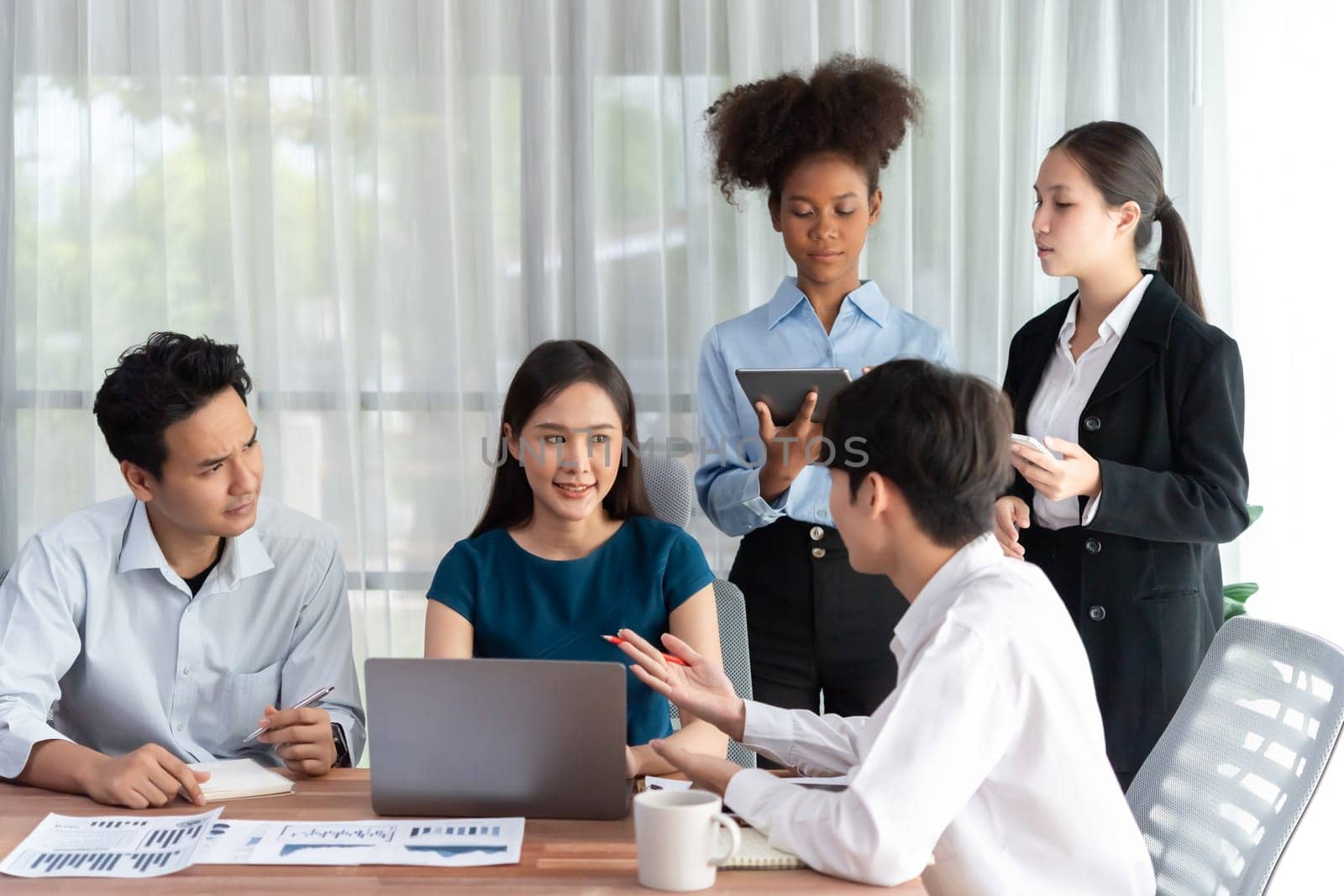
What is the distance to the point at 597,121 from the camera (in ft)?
10.2

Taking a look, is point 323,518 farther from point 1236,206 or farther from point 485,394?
point 1236,206

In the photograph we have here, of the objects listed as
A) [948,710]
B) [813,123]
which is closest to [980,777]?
[948,710]

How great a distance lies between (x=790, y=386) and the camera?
85.0 inches

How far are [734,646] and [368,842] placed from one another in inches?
35.0

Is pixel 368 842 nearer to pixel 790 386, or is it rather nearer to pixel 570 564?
pixel 570 564

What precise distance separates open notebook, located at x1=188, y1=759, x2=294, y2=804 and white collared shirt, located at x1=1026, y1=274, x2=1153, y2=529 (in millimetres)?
1421

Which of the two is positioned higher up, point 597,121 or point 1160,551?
point 597,121

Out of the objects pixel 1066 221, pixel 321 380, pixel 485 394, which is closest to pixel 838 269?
pixel 1066 221

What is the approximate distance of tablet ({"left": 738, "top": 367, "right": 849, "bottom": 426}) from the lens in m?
2.12

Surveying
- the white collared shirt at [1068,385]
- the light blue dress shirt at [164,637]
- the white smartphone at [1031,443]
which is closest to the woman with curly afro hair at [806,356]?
the white collared shirt at [1068,385]

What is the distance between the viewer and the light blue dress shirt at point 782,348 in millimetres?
2492

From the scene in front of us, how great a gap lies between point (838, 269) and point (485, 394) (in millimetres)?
1082

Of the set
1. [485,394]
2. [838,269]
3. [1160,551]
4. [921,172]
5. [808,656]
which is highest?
[921,172]

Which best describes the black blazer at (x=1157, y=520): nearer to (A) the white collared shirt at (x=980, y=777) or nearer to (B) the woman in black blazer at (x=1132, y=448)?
(B) the woman in black blazer at (x=1132, y=448)
